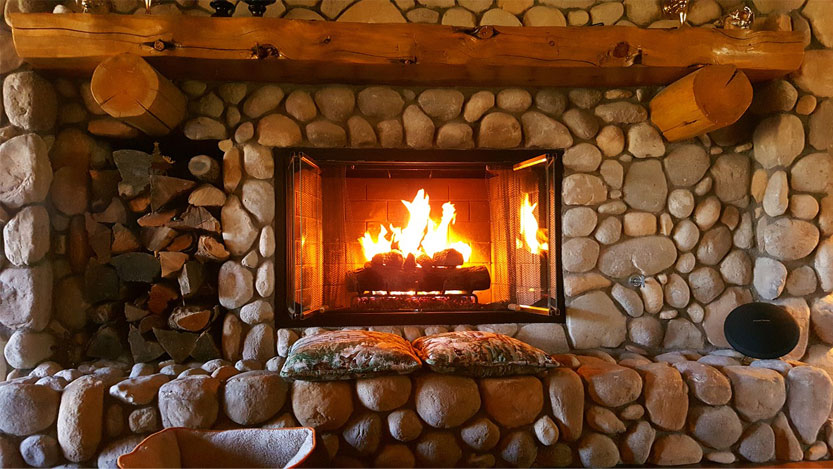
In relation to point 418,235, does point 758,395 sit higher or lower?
lower

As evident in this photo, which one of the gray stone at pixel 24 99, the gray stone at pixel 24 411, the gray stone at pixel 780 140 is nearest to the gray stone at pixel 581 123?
the gray stone at pixel 780 140

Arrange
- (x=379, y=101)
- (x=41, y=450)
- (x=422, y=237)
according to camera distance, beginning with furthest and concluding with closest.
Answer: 1. (x=422, y=237)
2. (x=379, y=101)
3. (x=41, y=450)

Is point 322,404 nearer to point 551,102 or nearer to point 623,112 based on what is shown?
point 551,102

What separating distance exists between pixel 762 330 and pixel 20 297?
3.17m

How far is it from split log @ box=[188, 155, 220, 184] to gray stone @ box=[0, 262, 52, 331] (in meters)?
0.76

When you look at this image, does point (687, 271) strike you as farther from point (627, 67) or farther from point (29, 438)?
point (29, 438)

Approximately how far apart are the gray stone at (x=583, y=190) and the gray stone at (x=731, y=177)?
56 centimetres

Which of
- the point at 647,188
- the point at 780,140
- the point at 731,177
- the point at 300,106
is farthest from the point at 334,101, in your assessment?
the point at 780,140

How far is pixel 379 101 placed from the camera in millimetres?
2559

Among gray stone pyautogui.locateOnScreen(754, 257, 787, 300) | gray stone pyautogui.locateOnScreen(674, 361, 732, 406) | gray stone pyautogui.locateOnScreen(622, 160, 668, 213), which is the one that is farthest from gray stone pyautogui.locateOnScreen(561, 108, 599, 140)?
gray stone pyautogui.locateOnScreen(674, 361, 732, 406)

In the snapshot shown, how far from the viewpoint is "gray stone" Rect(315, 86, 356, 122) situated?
2.53 m

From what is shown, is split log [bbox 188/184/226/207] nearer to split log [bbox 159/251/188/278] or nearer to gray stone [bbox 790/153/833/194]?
split log [bbox 159/251/188/278]

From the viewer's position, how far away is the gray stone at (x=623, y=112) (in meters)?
2.61

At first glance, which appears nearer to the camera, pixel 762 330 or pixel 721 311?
pixel 762 330
